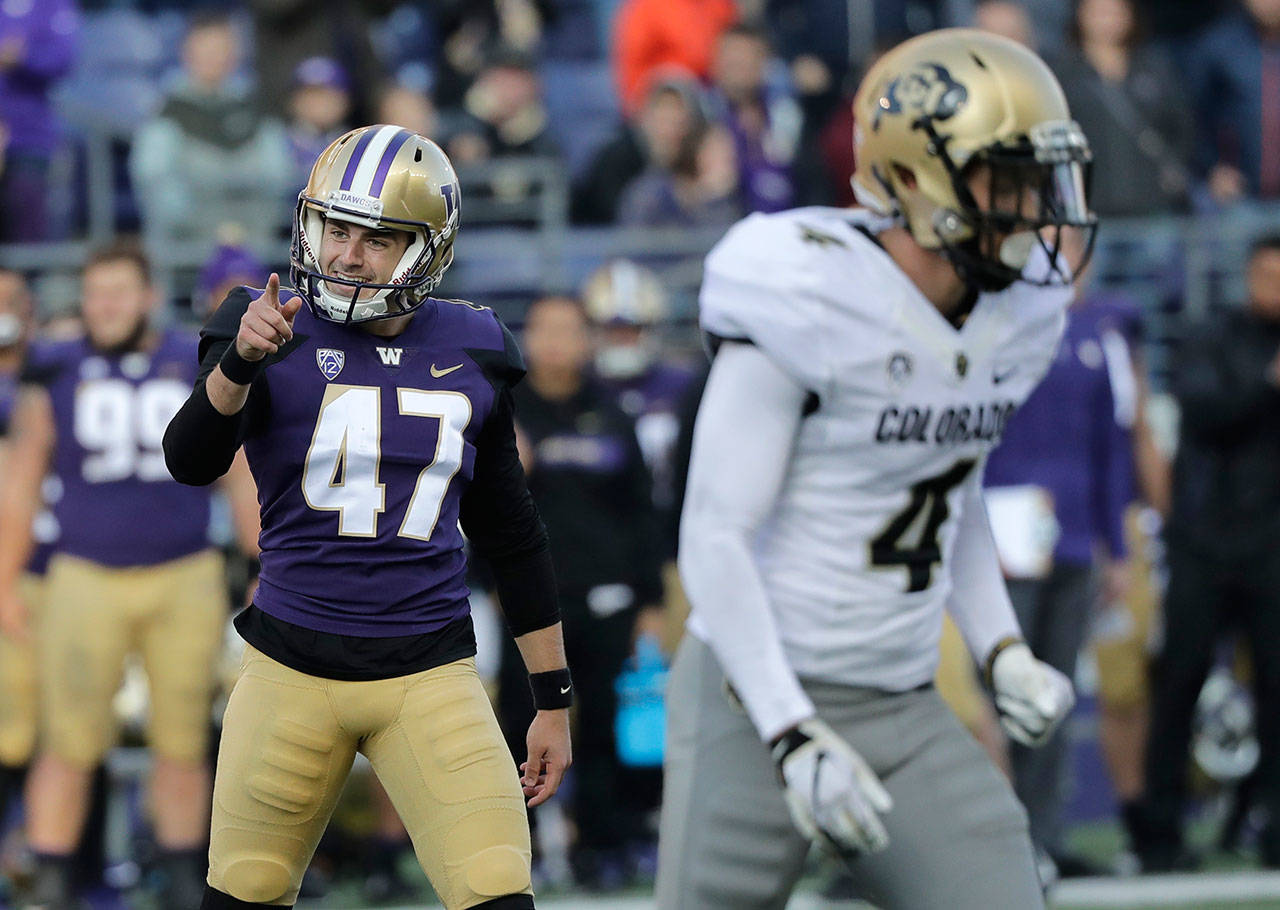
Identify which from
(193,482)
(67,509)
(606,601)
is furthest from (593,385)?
(193,482)

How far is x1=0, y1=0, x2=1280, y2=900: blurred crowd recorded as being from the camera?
6.68m

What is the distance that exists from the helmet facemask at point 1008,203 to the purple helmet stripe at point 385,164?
85cm

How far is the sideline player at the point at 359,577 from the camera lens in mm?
3369

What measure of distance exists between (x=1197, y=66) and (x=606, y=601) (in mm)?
4465

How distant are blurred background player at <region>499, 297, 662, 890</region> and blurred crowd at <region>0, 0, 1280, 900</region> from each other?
10 mm

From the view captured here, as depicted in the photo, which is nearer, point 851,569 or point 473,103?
point 851,569

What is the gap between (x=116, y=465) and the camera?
6.36m

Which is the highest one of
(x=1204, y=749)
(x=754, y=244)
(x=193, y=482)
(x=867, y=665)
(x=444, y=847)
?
(x=754, y=244)

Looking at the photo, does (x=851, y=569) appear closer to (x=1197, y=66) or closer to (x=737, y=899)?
(x=737, y=899)

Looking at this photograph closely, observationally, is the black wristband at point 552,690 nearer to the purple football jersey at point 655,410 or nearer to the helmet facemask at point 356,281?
the helmet facemask at point 356,281

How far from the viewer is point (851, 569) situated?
10.8ft

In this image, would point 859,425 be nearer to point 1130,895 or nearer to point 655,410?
point 1130,895

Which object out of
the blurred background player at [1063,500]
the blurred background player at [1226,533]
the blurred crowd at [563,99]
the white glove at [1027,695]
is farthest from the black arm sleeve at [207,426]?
the blurred crowd at [563,99]

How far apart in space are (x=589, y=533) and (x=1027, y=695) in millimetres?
3690
